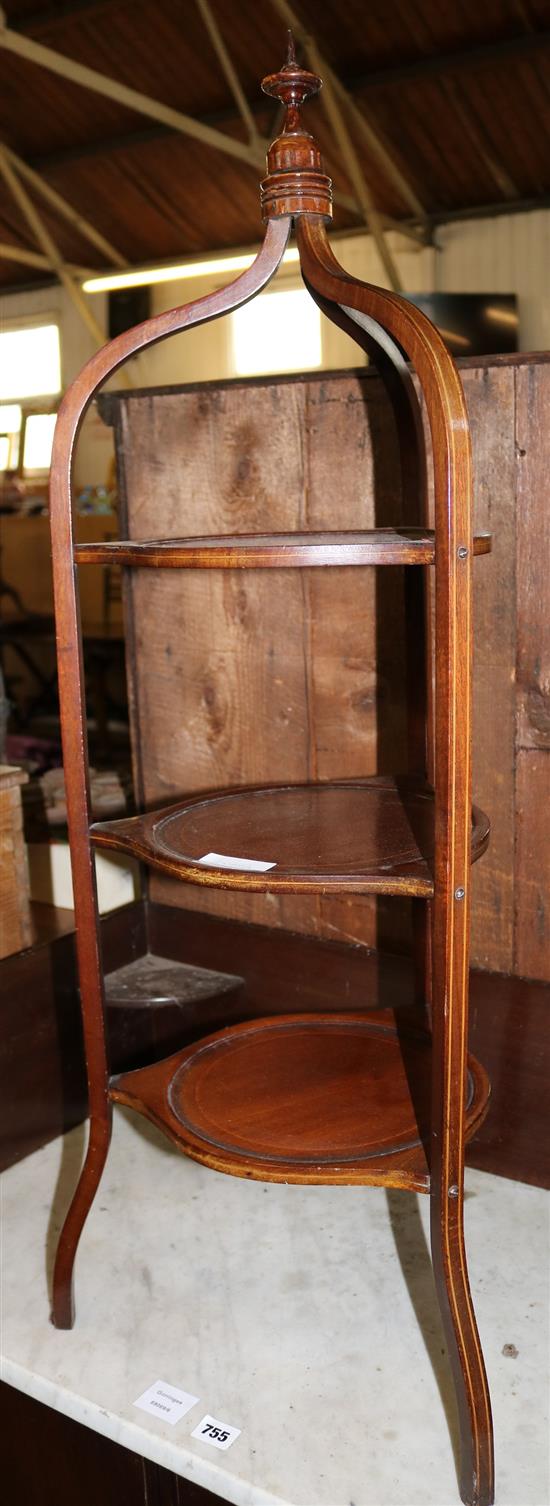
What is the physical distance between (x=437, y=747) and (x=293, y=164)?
2.13 feet

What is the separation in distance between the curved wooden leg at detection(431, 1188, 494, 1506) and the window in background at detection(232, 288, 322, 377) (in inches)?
353

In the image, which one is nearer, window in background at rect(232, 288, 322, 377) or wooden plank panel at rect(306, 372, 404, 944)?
wooden plank panel at rect(306, 372, 404, 944)

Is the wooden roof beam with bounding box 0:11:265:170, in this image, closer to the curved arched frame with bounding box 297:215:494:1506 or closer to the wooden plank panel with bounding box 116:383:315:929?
the wooden plank panel with bounding box 116:383:315:929

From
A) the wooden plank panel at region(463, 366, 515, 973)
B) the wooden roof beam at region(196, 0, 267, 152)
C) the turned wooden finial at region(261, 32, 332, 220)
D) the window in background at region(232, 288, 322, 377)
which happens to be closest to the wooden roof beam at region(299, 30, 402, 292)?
the wooden roof beam at region(196, 0, 267, 152)

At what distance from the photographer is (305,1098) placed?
152 cm

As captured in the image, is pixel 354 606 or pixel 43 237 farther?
pixel 43 237

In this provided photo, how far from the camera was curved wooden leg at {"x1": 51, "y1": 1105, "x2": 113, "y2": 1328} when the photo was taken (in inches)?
58.1

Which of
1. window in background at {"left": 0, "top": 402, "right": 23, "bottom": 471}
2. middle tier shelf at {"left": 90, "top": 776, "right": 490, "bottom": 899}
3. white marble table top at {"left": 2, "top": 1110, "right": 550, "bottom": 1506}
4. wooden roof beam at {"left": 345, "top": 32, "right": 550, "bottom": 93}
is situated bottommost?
white marble table top at {"left": 2, "top": 1110, "right": 550, "bottom": 1506}

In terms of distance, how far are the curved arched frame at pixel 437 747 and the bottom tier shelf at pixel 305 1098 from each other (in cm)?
8

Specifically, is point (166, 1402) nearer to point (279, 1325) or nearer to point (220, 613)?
point (279, 1325)

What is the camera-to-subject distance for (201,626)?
6.67 ft

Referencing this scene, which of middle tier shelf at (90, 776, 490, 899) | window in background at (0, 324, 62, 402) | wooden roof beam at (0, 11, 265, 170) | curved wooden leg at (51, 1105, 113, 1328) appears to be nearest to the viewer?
middle tier shelf at (90, 776, 490, 899)

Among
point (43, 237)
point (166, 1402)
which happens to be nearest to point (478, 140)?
point (43, 237)

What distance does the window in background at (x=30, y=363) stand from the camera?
11.5 m
